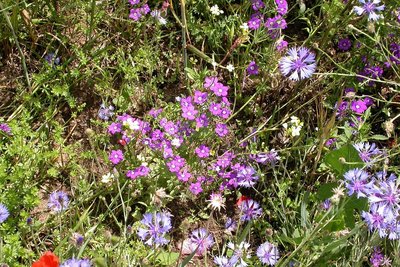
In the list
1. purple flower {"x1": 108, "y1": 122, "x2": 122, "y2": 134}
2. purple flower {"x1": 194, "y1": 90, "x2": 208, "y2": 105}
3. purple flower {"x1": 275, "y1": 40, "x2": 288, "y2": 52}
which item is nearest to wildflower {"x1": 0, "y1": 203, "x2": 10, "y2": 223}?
purple flower {"x1": 108, "y1": 122, "x2": 122, "y2": 134}

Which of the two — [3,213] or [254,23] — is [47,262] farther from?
[254,23]

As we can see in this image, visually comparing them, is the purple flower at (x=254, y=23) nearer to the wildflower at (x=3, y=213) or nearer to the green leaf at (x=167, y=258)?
the green leaf at (x=167, y=258)

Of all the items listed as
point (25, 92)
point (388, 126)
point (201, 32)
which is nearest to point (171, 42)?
point (201, 32)

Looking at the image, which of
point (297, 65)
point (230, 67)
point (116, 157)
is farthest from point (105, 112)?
point (297, 65)

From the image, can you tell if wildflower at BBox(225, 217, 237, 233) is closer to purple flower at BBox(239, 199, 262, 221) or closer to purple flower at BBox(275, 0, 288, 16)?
purple flower at BBox(239, 199, 262, 221)

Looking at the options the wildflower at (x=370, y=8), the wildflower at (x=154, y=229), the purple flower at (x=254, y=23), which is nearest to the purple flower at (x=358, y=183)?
the wildflower at (x=154, y=229)
